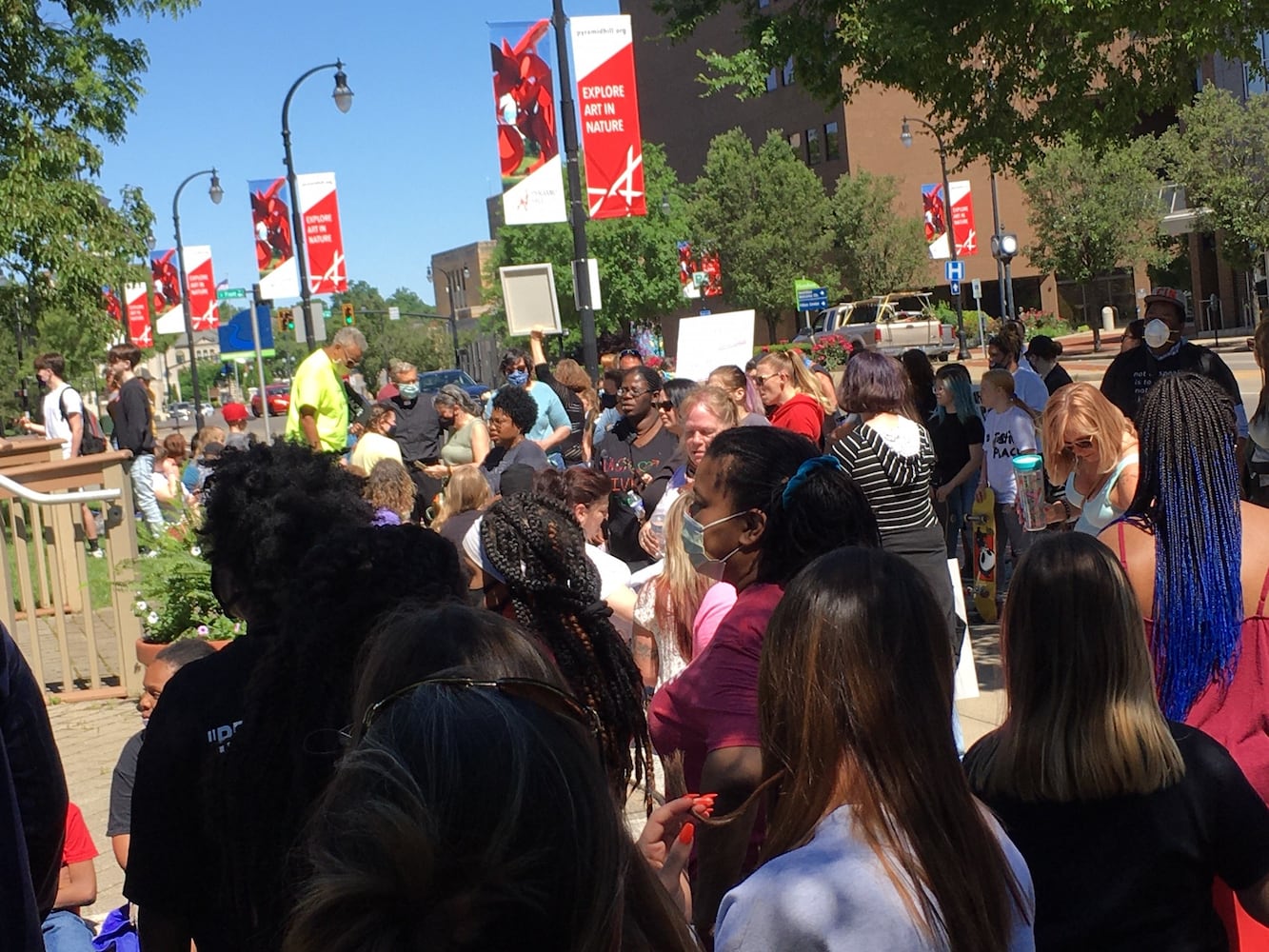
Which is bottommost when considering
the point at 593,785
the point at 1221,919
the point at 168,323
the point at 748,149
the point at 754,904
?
the point at 1221,919

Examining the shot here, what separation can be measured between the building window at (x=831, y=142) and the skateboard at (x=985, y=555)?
57.2m

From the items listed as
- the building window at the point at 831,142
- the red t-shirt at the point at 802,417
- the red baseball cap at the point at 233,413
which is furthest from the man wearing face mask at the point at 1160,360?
the building window at the point at 831,142

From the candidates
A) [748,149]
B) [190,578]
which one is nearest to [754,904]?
[190,578]

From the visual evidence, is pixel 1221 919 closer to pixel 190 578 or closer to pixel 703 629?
pixel 703 629

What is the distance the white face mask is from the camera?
7734 millimetres

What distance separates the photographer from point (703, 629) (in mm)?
4062

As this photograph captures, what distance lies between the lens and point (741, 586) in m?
3.52

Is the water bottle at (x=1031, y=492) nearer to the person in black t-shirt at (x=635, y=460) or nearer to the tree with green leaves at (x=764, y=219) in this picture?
the person in black t-shirt at (x=635, y=460)

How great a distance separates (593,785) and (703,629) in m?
2.61

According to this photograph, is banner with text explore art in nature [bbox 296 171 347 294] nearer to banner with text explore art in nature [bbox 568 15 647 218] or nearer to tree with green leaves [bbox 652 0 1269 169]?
banner with text explore art in nature [bbox 568 15 647 218]

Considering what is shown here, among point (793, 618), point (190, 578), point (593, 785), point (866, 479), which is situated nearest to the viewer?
point (593, 785)

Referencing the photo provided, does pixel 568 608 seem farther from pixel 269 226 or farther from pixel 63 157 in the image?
pixel 269 226

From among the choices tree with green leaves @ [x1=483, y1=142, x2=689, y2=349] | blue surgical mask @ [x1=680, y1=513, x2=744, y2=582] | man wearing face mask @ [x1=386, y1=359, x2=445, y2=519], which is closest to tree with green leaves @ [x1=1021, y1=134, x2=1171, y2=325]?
tree with green leaves @ [x1=483, y1=142, x2=689, y2=349]

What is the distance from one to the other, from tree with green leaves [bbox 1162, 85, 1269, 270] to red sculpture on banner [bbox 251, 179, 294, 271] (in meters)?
26.1
